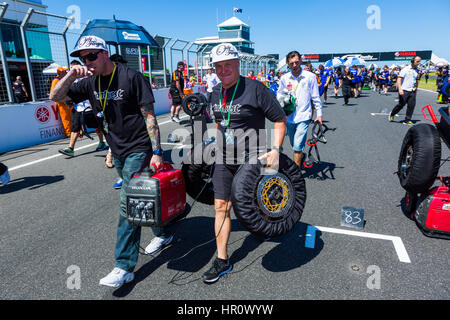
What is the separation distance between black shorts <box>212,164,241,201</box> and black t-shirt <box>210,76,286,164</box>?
60 millimetres

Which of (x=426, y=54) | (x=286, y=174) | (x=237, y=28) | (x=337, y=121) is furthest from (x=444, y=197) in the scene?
(x=237, y=28)

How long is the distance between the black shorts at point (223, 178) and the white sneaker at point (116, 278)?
41.3 inches

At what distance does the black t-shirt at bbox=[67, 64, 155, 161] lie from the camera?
260cm

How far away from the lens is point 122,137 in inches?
106

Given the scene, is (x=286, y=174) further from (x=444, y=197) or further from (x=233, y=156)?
(x=444, y=197)

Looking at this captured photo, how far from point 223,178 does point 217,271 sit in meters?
0.83

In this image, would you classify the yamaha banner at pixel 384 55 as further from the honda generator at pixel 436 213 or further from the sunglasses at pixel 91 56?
the sunglasses at pixel 91 56

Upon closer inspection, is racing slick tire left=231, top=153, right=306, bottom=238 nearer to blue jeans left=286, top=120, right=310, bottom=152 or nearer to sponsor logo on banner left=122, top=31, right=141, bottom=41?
blue jeans left=286, top=120, right=310, bottom=152

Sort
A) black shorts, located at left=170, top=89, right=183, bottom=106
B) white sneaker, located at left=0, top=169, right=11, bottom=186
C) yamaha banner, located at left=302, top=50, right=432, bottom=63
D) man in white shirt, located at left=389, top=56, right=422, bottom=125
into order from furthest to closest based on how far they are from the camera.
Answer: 1. yamaha banner, located at left=302, top=50, right=432, bottom=63
2. black shorts, located at left=170, top=89, right=183, bottom=106
3. man in white shirt, located at left=389, top=56, right=422, bottom=125
4. white sneaker, located at left=0, top=169, right=11, bottom=186

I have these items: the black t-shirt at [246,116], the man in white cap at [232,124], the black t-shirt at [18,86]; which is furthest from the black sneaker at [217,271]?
the black t-shirt at [18,86]

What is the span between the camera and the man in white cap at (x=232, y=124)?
A: 252 centimetres

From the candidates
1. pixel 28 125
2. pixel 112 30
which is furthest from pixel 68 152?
pixel 112 30

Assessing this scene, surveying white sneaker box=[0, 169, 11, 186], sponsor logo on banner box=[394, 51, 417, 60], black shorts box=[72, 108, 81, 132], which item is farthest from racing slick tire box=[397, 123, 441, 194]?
sponsor logo on banner box=[394, 51, 417, 60]

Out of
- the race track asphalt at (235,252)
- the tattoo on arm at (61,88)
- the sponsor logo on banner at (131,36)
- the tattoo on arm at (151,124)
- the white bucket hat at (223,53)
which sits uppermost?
the sponsor logo on banner at (131,36)
